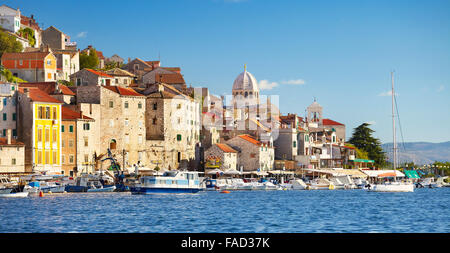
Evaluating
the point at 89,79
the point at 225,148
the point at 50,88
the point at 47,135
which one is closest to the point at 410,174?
the point at 225,148

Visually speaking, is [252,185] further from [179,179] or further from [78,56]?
[78,56]

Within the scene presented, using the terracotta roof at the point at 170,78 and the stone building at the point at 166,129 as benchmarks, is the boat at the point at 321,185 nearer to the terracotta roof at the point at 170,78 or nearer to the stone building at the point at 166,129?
the stone building at the point at 166,129

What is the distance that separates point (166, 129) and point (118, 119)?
24.2 feet

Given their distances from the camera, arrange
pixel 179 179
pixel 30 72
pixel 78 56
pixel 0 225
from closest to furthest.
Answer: pixel 0 225 < pixel 179 179 < pixel 30 72 < pixel 78 56

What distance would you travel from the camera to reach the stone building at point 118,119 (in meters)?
91.0

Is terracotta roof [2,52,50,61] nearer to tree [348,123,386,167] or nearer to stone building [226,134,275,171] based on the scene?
stone building [226,134,275,171]

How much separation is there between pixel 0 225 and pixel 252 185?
5386cm

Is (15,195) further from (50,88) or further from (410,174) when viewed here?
(410,174)

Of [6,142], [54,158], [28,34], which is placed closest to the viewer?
[6,142]

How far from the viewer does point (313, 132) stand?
435ft

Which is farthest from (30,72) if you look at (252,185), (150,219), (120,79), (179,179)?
(150,219)

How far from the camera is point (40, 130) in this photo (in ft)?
267

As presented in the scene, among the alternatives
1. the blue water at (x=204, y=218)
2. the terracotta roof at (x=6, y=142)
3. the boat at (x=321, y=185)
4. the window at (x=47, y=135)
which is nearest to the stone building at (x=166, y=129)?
the window at (x=47, y=135)

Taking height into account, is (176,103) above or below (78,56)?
below
